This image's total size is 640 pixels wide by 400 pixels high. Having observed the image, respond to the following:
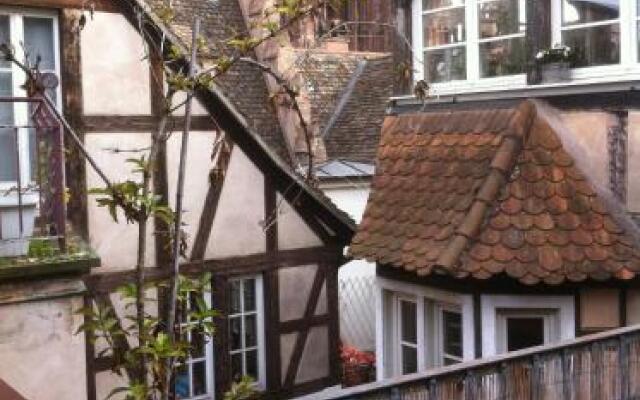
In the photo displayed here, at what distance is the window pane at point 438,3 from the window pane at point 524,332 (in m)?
3.40

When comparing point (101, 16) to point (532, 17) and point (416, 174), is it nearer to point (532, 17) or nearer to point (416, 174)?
point (416, 174)

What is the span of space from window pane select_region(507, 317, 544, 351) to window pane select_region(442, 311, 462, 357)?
56 centimetres

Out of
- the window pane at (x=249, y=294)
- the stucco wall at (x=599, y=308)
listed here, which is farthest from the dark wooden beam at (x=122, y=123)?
the stucco wall at (x=599, y=308)

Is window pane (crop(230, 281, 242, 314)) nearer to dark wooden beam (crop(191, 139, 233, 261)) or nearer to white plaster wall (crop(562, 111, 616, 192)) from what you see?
dark wooden beam (crop(191, 139, 233, 261))

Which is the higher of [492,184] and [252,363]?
[492,184]

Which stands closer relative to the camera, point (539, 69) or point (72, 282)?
point (72, 282)

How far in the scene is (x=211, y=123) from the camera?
973cm

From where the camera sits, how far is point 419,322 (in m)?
8.67

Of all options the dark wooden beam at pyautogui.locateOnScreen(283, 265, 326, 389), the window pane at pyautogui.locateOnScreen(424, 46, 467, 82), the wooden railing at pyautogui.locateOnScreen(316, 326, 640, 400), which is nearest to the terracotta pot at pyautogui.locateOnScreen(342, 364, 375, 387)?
the dark wooden beam at pyautogui.locateOnScreen(283, 265, 326, 389)

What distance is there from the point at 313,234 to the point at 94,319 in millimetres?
5529

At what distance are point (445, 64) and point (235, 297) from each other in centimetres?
371

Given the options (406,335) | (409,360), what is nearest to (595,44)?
(406,335)

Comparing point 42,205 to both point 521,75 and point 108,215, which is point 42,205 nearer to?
point 108,215

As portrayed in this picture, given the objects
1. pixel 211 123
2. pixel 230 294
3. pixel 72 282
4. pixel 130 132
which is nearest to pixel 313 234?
pixel 230 294
